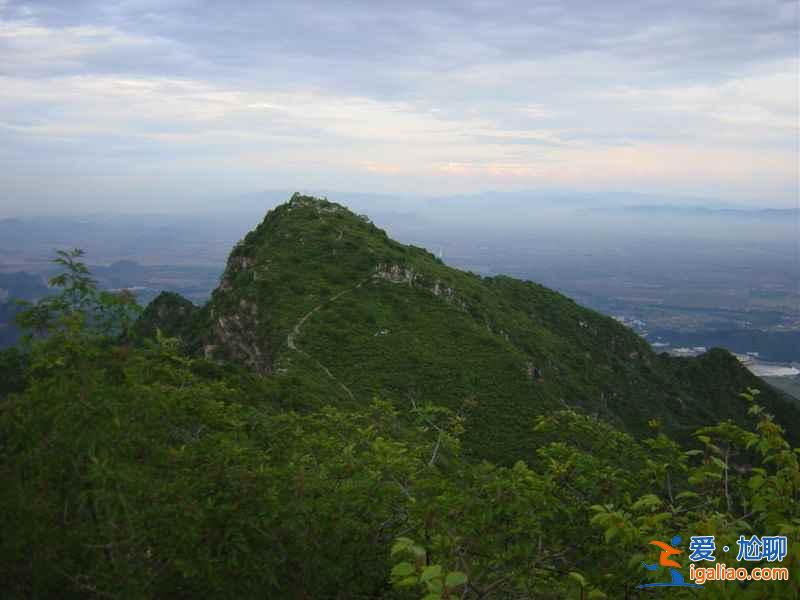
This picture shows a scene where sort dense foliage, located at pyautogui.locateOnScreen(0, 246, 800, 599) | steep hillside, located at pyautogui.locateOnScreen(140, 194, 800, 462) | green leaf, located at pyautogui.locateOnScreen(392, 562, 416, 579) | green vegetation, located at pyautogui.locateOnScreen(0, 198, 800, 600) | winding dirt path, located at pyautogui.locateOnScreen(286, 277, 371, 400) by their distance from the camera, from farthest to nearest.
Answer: steep hillside, located at pyautogui.locateOnScreen(140, 194, 800, 462) → winding dirt path, located at pyautogui.locateOnScreen(286, 277, 371, 400) → dense foliage, located at pyautogui.locateOnScreen(0, 246, 800, 599) → green vegetation, located at pyautogui.locateOnScreen(0, 198, 800, 600) → green leaf, located at pyautogui.locateOnScreen(392, 562, 416, 579)

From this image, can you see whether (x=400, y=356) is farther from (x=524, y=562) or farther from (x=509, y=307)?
(x=524, y=562)

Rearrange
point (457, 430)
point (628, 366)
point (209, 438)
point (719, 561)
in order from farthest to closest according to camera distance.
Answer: point (628, 366)
point (457, 430)
point (209, 438)
point (719, 561)

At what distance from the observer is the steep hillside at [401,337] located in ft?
98.1

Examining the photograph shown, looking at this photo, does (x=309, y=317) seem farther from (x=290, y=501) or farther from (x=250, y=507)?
(x=250, y=507)

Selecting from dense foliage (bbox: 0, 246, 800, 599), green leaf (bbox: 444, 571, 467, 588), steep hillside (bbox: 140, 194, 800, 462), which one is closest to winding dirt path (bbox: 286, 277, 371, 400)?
steep hillside (bbox: 140, 194, 800, 462)

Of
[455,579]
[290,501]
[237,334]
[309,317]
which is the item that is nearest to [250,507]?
[290,501]

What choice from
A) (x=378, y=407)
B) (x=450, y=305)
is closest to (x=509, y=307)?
(x=450, y=305)

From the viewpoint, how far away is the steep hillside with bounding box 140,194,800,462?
98.1 ft

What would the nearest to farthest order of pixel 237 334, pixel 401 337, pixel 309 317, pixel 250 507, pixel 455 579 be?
pixel 455 579, pixel 250 507, pixel 401 337, pixel 309 317, pixel 237 334

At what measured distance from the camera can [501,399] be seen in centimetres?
3106

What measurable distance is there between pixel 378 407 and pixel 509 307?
129 feet

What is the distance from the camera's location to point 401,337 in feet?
111

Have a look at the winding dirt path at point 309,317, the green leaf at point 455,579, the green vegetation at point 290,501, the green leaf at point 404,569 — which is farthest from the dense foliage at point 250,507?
the winding dirt path at point 309,317

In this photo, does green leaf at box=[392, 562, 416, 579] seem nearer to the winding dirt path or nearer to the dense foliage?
the dense foliage
